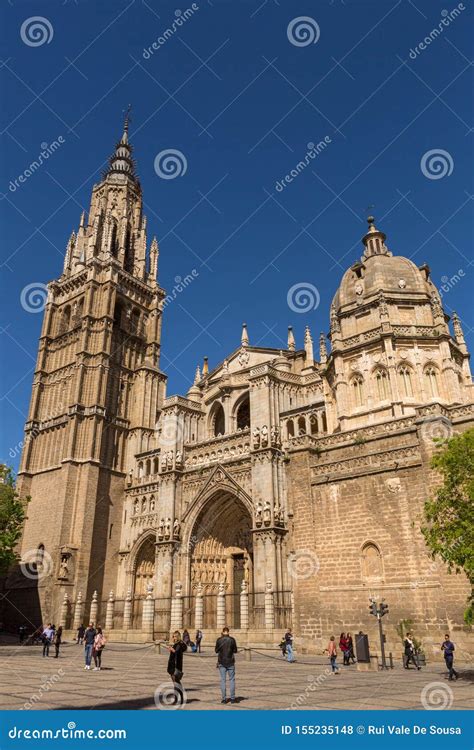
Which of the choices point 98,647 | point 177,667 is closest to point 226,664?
point 177,667

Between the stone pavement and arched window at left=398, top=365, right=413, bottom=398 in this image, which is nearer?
the stone pavement

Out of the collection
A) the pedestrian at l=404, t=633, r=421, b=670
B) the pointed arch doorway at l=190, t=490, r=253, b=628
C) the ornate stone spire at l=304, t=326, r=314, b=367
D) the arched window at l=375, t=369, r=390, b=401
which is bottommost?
the pedestrian at l=404, t=633, r=421, b=670

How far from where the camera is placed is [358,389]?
2981cm

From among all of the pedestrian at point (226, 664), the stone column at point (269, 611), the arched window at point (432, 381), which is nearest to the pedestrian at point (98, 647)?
the pedestrian at point (226, 664)

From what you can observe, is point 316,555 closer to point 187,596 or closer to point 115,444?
point 187,596

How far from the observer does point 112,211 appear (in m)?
52.1

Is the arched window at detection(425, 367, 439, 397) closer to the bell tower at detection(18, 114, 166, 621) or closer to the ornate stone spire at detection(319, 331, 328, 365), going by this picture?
the ornate stone spire at detection(319, 331, 328, 365)

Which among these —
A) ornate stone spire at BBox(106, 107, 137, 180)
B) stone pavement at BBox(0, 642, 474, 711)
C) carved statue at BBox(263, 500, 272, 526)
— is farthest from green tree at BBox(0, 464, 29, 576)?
ornate stone spire at BBox(106, 107, 137, 180)

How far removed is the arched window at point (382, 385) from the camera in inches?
1115

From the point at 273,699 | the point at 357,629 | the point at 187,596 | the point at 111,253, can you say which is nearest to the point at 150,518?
the point at 187,596

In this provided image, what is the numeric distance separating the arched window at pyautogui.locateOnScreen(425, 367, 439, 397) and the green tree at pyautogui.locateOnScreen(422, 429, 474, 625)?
→ 13.3 meters

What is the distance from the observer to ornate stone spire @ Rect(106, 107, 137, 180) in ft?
181

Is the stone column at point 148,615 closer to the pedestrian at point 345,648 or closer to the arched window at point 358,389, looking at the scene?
the pedestrian at point 345,648

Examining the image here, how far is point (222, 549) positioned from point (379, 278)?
62.3ft
